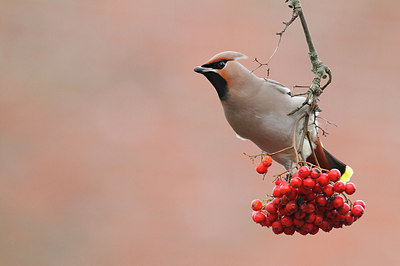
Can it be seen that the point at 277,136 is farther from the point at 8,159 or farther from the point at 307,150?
the point at 8,159

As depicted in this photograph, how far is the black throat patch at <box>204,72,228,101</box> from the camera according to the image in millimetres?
1566

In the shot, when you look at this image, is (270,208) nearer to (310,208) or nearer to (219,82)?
(310,208)

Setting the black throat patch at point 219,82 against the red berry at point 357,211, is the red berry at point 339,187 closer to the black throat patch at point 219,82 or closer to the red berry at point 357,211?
the red berry at point 357,211

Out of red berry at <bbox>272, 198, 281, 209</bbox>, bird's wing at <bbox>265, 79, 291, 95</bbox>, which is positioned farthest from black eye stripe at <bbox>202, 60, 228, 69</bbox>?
red berry at <bbox>272, 198, 281, 209</bbox>

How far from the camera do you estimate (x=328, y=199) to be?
1.38m

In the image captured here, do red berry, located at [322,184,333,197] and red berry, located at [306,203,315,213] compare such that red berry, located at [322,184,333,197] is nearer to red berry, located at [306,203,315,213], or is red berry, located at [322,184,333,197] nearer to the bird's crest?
red berry, located at [306,203,315,213]

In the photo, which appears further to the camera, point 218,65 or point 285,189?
point 218,65

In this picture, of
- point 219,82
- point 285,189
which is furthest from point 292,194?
point 219,82

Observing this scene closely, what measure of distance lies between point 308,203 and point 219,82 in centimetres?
42

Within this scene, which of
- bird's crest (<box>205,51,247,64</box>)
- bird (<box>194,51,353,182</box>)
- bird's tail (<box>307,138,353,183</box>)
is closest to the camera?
bird's crest (<box>205,51,247,64</box>)

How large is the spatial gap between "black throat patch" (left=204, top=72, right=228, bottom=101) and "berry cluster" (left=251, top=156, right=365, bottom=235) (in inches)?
12.0

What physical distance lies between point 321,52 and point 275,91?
2931 millimetres

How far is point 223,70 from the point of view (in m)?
1.58

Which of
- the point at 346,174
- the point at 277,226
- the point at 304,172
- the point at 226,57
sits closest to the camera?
the point at 304,172
